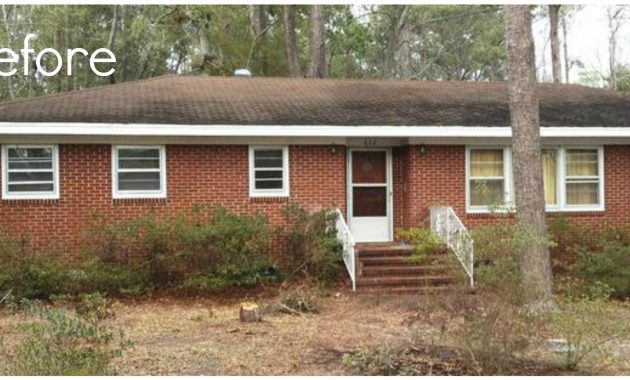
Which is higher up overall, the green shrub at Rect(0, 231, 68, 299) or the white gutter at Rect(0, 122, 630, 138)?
the white gutter at Rect(0, 122, 630, 138)

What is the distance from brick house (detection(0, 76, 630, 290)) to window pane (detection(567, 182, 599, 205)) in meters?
0.03

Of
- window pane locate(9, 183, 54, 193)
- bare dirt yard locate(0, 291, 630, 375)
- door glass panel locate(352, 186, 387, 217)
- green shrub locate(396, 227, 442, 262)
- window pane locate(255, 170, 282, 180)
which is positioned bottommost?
bare dirt yard locate(0, 291, 630, 375)

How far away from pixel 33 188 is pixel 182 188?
2.65m

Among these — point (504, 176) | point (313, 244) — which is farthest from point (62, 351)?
point (504, 176)

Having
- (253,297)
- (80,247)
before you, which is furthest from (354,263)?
(80,247)

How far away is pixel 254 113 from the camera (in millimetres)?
13086

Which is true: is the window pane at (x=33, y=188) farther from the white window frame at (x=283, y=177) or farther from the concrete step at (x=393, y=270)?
the concrete step at (x=393, y=270)

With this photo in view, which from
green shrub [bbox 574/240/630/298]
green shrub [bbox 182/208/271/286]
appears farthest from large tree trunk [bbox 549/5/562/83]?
green shrub [bbox 182/208/271/286]

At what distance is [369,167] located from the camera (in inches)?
551

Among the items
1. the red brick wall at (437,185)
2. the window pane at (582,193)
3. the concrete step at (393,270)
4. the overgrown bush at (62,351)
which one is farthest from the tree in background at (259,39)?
the overgrown bush at (62,351)

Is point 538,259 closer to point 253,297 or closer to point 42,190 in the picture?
point 253,297

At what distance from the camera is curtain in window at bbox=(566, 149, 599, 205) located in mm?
13992

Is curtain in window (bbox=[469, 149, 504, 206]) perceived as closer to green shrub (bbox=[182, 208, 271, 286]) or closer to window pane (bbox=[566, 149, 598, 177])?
window pane (bbox=[566, 149, 598, 177])

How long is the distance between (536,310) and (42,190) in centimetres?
904
